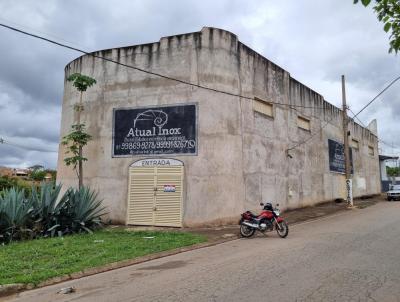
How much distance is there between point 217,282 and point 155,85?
11212mm

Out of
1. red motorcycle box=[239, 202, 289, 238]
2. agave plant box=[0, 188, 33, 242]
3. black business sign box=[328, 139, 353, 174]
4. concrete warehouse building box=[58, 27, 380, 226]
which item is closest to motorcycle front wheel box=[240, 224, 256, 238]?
red motorcycle box=[239, 202, 289, 238]

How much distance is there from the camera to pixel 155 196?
16.1 meters

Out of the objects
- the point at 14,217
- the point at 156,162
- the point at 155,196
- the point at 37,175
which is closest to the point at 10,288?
the point at 14,217

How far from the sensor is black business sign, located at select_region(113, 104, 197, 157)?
53.3 ft

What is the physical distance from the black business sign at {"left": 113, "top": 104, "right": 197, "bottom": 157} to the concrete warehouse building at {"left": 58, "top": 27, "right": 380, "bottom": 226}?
4 centimetres

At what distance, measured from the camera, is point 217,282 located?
701cm

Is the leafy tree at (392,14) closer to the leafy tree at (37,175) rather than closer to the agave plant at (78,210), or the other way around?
the agave plant at (78,210)

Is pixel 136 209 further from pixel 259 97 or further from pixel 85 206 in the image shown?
pixel 259 97

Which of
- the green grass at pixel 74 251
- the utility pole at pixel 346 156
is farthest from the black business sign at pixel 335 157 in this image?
the green grass at pixel 74 251

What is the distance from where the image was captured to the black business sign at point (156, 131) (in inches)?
639

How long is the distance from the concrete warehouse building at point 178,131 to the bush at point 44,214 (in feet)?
7.83

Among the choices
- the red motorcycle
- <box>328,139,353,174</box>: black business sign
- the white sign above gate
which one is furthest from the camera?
<box>328,139,353,174</box>: black business sign

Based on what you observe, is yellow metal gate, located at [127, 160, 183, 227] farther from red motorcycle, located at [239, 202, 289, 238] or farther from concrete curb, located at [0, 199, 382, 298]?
concrete curb, located at [0, 199, 382, 298]

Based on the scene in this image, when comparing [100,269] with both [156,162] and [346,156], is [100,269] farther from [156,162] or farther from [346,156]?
[346,156]
